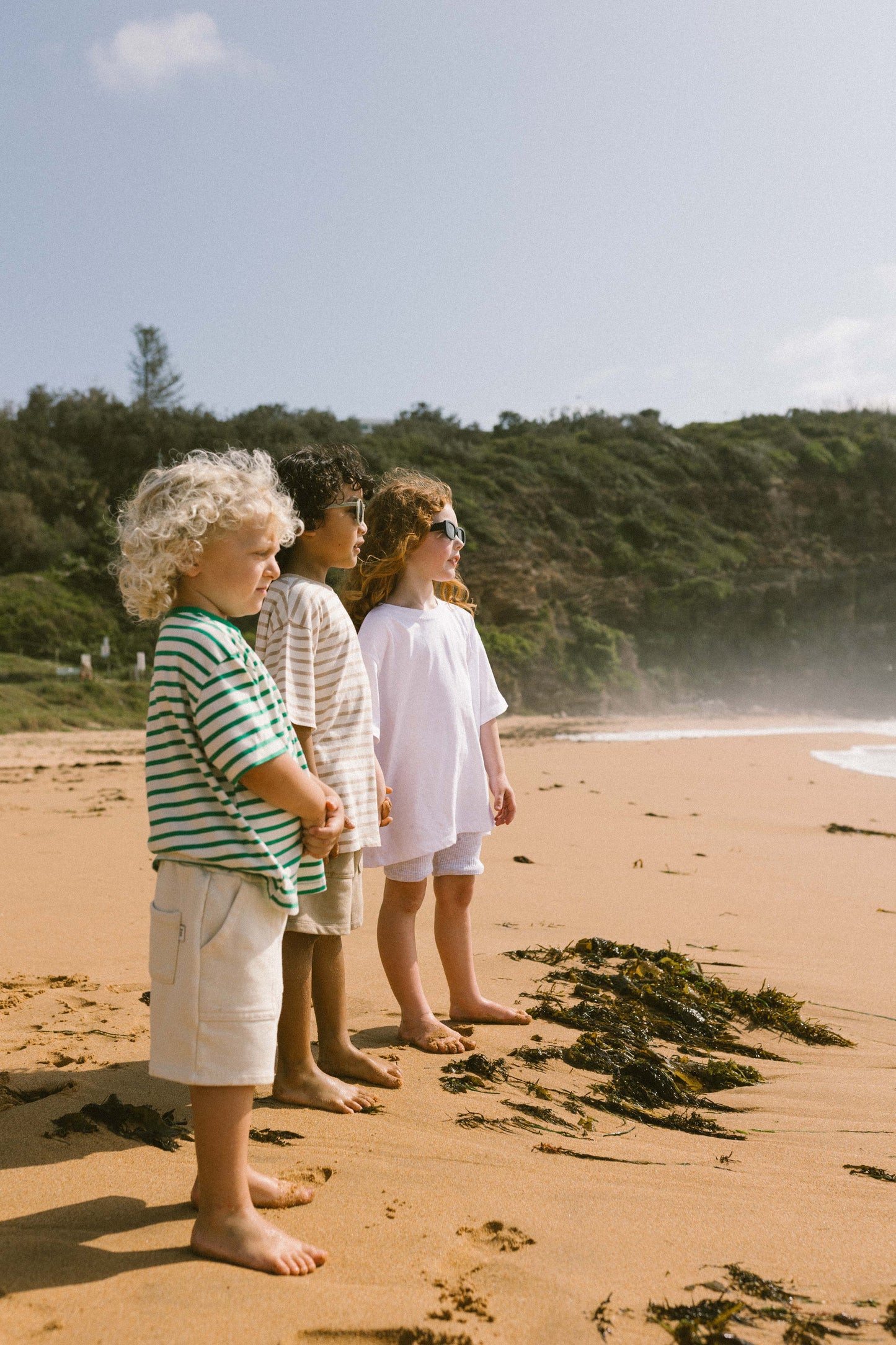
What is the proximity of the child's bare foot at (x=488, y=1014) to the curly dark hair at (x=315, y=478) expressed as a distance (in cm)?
171

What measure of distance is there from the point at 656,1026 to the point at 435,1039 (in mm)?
803

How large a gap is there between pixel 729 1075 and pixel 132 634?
1965 cm

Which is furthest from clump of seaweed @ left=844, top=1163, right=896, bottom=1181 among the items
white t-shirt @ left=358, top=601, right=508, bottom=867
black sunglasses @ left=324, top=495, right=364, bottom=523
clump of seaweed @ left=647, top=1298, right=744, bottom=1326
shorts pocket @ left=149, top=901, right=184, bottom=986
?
black sunglasses @ left=324, top=495, right=364, bottom=523

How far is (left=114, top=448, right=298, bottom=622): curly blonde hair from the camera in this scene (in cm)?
200

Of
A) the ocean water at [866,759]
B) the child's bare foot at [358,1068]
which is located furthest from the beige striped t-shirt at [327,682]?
the ocean water at [866,759]

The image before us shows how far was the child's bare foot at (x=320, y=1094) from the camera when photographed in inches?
102

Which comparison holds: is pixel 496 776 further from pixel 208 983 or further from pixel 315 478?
pixel 208 983

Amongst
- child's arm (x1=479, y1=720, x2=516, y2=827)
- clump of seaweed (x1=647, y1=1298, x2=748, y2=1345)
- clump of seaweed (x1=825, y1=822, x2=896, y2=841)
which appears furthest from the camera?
clump of seaweed (x1=825, y1=822, x2=896, y2=841)

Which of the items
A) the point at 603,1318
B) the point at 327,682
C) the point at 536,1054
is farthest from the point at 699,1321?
the point at 327,682

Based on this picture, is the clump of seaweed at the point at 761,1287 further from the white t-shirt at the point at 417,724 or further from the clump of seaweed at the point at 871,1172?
the white t-shirt at the point at 417,724

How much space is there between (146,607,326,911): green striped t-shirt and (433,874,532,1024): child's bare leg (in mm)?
1541

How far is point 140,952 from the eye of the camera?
3996mm

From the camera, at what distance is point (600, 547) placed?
29750 mm

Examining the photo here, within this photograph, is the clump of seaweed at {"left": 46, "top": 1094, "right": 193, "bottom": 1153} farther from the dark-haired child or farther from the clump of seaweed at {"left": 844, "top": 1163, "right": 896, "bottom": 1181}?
the clump of seaweed at {"left": 844, "top": 1163, "right": 896, "bottom": 1181}
